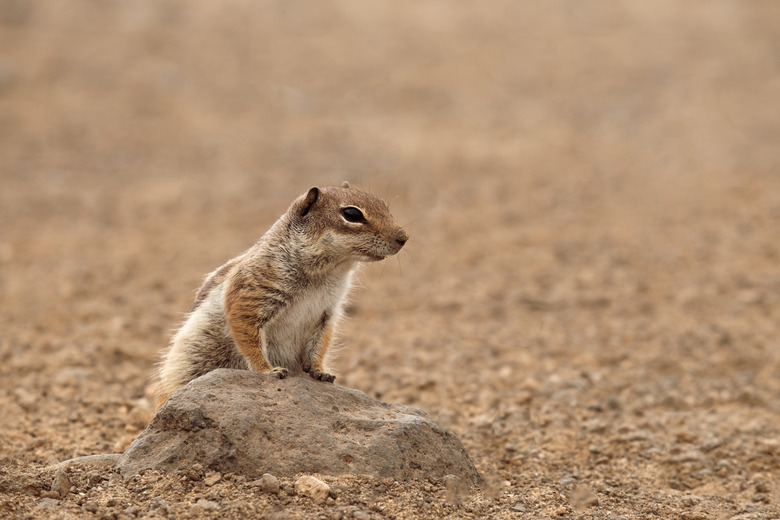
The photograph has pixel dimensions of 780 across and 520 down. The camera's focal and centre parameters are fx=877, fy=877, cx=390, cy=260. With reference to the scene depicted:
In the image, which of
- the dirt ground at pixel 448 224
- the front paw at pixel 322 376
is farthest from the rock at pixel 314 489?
the front paw at pixel 322 376

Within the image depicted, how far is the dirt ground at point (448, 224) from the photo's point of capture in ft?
20.0

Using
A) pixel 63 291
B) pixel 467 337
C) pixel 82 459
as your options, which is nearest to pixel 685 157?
pixel 467 337

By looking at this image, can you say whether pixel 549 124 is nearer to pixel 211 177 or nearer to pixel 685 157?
pixel 685 157

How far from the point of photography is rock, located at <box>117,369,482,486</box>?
460cm

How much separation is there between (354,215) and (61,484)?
2.23m

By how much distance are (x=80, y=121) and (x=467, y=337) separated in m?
10.8

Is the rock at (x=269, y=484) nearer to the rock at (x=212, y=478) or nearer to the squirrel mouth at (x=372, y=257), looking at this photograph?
the rock at (x=212, y=478)

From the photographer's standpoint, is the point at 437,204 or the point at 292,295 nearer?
the point at 292,295

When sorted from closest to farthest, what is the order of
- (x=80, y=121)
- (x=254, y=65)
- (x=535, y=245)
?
(x=535, y=245) → (x=80, y=121) → (x=254, y=65)

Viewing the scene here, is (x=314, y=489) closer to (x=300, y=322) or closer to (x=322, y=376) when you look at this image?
(x=322, y=376)

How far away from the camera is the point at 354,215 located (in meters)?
5.38

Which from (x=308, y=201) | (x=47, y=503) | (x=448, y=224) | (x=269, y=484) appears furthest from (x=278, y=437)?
(x=448, y=224)

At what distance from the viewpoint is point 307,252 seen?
5.45 metres

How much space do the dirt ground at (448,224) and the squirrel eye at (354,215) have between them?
161 centimetres
